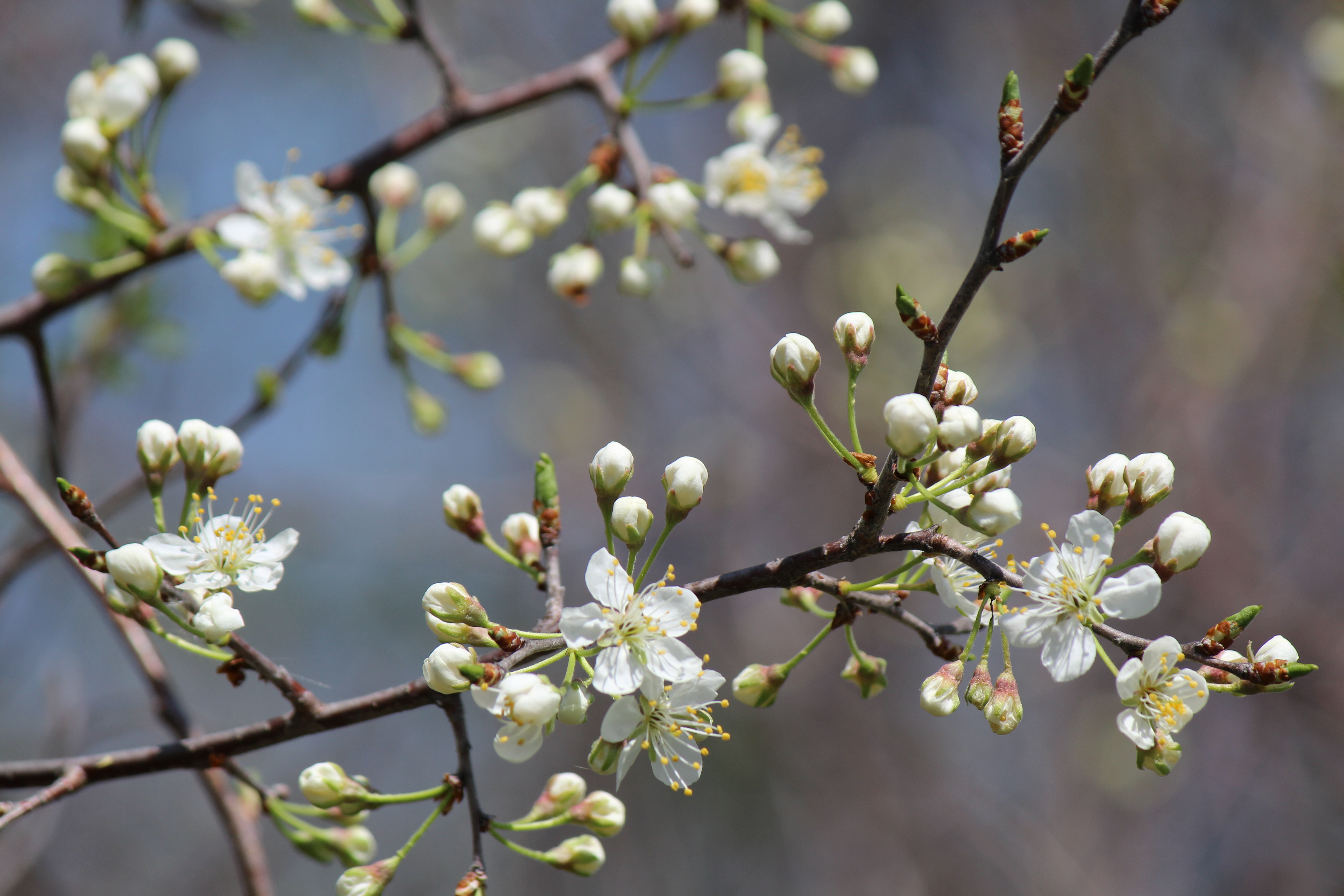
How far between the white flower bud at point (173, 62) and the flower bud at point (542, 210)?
0.88 metres

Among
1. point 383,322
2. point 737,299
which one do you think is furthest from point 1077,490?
point 383,322

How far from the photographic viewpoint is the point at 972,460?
1.28 metres

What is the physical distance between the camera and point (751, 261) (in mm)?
2314

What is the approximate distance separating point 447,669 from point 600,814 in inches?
18.1

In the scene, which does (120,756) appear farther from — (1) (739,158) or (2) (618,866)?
(2) (618,866)

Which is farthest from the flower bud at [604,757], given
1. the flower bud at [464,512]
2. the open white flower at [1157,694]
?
the open white flower at [1157,694]

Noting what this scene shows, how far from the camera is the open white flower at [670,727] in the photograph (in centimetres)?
131

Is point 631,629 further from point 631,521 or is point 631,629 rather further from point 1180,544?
point 1180,544

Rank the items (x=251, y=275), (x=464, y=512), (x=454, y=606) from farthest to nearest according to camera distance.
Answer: (x=251, y=275) → (x=464, y=512) → (x=454, y=606)

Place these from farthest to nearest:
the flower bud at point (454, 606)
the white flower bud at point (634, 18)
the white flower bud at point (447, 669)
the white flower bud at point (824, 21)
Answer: the white flower bud at point (824, 21), the white flower bud at point (634, 18), the flower bud at point (454, 606), the white flower bud at point (447, 669)

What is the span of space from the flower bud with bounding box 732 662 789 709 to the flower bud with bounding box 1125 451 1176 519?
608mm

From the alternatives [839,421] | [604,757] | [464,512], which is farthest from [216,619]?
[839,421]

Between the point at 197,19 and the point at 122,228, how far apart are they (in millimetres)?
981

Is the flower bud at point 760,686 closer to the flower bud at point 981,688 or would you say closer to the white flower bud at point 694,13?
the flower bud at point 981,688
